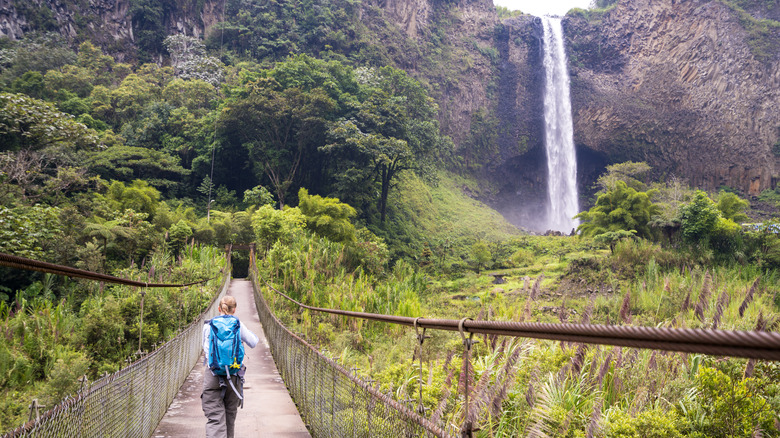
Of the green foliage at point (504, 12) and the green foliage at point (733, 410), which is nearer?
the green foliage at point (733, 410)

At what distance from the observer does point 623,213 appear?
18891 mm

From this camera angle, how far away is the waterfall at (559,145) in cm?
3906

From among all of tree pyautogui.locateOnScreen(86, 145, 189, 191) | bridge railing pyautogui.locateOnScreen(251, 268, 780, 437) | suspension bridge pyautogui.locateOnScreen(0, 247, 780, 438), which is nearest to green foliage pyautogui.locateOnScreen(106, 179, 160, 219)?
tree pyautogui.locateOnScreen(86, 145, 189, 191)

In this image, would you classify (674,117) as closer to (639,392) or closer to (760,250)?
(760,250)

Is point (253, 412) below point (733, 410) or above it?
below

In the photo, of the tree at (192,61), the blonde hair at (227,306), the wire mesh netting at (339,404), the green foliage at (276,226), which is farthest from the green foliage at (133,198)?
the tree at (192,61)

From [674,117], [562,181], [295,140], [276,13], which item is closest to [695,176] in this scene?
[674,117]

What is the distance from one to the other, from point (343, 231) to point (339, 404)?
54.4 feet

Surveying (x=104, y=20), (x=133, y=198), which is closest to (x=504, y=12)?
(x=104, y=20)

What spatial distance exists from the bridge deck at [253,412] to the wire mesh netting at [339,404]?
6.3 inches

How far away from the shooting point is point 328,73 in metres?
28.3

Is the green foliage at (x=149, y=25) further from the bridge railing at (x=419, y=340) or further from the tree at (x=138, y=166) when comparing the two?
the bridge railing at (x=419, y=340)

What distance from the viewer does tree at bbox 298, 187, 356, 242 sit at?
1980 cm

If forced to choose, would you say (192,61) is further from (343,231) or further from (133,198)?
(343,231)
